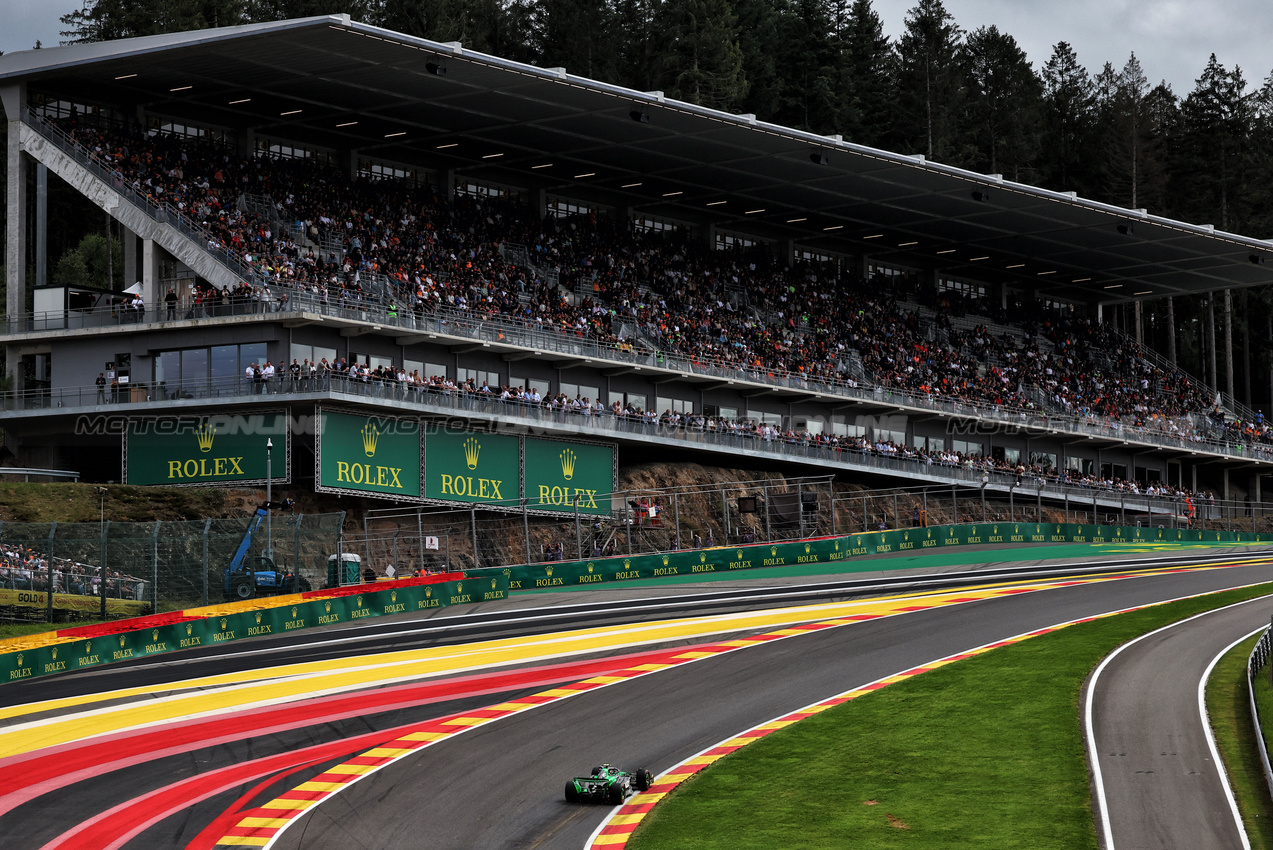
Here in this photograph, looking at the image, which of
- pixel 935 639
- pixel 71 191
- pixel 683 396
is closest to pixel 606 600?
pixel 935 639

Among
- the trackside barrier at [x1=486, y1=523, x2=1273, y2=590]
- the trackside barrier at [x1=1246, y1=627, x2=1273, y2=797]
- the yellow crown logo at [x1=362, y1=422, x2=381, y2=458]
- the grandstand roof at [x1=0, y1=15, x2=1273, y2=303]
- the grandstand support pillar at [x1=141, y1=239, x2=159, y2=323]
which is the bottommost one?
the trackside barrier at [x1=1246, y1=627, x2=1273, y2=797]

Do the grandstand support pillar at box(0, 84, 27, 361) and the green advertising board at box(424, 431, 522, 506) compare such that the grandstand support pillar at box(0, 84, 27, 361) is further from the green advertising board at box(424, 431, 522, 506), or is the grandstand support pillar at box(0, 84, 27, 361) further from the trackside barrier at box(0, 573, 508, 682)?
the trackside barrier at box(0, 573, 508, 682)

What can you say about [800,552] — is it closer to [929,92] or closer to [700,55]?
[700,55]

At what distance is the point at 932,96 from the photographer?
8781cm

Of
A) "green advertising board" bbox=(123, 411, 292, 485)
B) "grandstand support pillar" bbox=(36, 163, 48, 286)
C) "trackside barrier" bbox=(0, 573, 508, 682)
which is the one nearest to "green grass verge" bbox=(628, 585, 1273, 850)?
"trackside barrier" bbox=(0, 573, 508, 682)

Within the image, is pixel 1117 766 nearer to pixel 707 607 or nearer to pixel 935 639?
pixel 935 639

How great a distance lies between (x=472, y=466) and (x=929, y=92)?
1964 inches

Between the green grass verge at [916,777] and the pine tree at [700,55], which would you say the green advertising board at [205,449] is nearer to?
the green grass verge at [916,777]

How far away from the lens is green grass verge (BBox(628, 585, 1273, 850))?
51.8 ft

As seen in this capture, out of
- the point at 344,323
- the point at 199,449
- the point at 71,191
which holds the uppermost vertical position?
the point at 71,191

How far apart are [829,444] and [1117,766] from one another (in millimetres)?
40751

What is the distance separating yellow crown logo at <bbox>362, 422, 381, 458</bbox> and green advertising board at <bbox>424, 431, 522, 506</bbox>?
1.94 metres

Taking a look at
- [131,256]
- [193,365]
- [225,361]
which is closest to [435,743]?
[225,361]

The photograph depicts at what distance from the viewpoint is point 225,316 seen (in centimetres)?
4638
